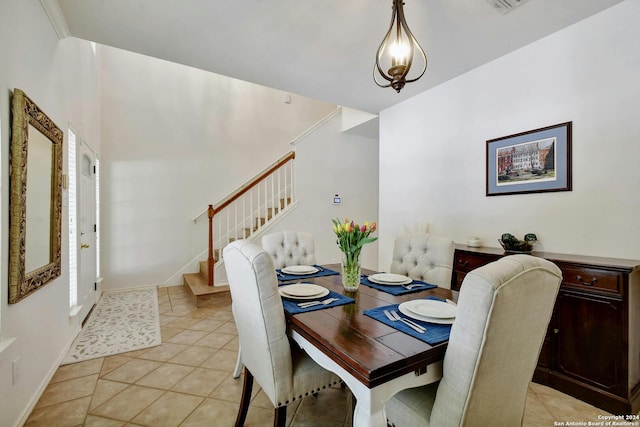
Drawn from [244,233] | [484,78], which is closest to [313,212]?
[244,233]

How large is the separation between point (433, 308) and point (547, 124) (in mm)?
2103

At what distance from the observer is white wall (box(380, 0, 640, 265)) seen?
200 centimetres

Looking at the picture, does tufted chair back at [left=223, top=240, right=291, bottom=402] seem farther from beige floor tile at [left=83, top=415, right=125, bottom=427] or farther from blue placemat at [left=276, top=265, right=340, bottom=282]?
beige floor tile at [left=83, top=415, right=125, bottom=427]

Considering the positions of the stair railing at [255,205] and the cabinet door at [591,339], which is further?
the stair railing at [255,205]

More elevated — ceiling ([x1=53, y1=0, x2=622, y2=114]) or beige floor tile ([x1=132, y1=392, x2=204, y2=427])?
ceiling ([x1=53, y1=0, x2=622, y2=114])

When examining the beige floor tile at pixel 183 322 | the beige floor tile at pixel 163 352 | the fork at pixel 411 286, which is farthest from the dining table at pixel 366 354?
the beige floor tile at pixel 183 322

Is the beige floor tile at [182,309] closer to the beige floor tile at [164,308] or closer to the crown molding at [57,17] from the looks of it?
the beige floor tile at [164,308]

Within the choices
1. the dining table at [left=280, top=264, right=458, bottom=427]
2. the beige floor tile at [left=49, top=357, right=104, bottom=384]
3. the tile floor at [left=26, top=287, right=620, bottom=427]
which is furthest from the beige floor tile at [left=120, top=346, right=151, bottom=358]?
A: the dining table at [left=280, top=264, right=458, bottom=427]

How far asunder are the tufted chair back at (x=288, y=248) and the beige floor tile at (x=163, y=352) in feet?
3.83

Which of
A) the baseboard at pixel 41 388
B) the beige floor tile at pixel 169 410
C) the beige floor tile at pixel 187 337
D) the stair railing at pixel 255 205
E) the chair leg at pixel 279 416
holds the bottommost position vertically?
the beige floor tile at pixel 187 337

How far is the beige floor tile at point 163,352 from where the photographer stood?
2.41 metres

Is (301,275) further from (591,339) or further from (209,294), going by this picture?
(209,294)

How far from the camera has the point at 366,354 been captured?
37.8 inches

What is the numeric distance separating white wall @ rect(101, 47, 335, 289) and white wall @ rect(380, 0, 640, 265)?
3.24 m
